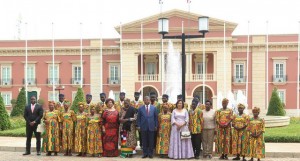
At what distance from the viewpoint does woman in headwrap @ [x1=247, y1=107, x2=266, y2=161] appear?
12141 mm

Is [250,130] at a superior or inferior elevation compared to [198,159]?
superior

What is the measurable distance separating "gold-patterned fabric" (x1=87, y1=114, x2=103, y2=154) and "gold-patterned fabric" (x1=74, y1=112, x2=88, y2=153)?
174mm

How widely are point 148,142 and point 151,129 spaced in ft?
1.32

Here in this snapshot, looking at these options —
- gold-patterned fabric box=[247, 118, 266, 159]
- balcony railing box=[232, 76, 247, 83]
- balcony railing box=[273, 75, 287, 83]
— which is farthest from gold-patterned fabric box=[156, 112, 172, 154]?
balcony railing box=[273, 75, 287, 83]

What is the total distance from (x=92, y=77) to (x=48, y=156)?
107 feet

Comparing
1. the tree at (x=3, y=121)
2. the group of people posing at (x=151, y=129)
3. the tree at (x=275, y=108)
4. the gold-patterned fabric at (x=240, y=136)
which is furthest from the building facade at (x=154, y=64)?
the gold-patterned fabric at (x=240, y=136)

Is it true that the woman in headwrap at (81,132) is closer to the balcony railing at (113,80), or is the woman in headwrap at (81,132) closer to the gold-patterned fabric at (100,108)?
the gold-patterned fabric at (100,108)

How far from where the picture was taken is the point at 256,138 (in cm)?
1220

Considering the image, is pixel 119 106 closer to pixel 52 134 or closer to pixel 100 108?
pixel 100 108

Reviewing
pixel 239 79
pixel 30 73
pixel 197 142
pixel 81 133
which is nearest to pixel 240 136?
pixel 197 142

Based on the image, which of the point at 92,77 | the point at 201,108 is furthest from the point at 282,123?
the point at 92,77

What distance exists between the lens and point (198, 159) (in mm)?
12758

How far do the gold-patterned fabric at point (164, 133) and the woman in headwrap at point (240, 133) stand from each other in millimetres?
1676

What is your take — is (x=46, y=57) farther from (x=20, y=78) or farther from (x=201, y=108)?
(x=201, y=108)
